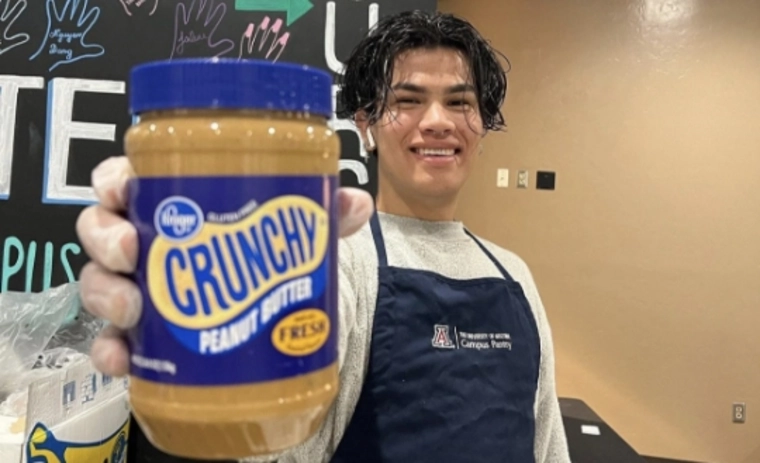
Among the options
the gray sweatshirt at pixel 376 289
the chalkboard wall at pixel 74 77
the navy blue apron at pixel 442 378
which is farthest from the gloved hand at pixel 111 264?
the chalkboard wall at pixel 74 77

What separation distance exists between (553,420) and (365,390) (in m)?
0.38

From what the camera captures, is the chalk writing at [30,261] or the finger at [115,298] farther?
the chalk writing at [30,261]

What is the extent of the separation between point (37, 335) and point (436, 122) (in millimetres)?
1029

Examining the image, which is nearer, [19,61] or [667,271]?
[19,61]

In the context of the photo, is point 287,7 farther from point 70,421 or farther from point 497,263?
point 70,421

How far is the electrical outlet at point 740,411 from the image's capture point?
3.24 metres

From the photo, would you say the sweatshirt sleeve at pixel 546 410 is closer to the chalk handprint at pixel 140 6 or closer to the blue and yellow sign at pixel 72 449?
the blue and yellow sign at pixel 72 449

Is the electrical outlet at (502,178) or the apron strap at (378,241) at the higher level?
the electrical outlet at (502,178)

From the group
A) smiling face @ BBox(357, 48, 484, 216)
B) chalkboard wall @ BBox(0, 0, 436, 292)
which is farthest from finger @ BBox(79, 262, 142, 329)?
chalkboard wall @ BBox(0, 0, 436, 292)

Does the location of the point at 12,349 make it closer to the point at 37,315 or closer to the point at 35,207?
the point at 37,315

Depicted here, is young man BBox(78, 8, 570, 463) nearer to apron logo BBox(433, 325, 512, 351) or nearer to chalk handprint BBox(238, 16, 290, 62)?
apron logo BBox(433, 325, 512, 351)

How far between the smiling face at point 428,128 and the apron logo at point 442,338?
0.72 ft

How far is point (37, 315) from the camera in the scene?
4.84 ft

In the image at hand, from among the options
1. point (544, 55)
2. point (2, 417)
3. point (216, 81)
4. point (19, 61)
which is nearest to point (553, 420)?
point (216, 81)
